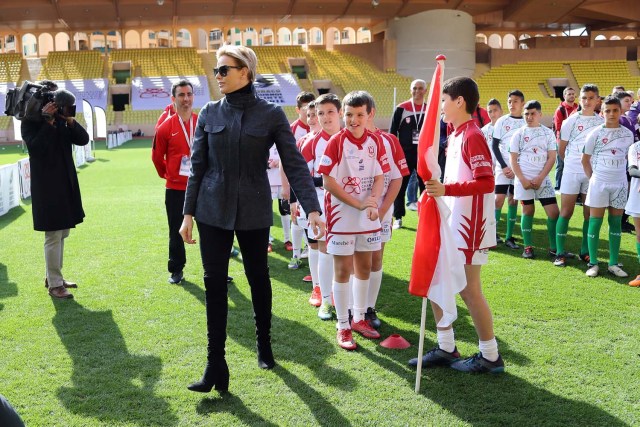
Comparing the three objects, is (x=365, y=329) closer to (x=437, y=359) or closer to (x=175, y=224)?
(x=437, y=359)

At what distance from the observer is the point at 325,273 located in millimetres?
5039

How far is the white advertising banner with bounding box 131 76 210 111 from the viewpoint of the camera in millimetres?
35594

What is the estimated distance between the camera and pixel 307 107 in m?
6.43

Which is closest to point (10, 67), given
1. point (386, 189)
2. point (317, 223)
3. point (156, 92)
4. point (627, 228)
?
point (156, 92)

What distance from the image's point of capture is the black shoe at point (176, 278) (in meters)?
6.18

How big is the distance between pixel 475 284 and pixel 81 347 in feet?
9.09

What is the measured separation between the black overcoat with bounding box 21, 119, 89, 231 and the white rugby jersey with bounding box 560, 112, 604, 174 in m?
5.10

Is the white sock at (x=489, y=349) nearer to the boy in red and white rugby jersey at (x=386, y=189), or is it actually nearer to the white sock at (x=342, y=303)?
the white sock at (x=342, y=303)

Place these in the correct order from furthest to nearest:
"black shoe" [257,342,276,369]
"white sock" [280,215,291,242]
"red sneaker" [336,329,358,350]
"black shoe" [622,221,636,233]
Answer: "black shoe" [622,221,636,233] < "white sock" [280,215,291,242] < "red sneaker" [336,329,358,350] < "black shoe" [257,342,276,369]

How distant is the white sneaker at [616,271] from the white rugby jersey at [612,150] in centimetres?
85

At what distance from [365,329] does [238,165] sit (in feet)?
5.77

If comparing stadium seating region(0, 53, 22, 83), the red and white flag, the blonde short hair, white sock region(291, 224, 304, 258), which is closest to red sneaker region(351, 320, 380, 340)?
the red and white flag

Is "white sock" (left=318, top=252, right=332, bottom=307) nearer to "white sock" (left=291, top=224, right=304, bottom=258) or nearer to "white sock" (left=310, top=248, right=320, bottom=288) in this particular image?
"white sock" (left=310, top=248, right=320, bottom=288)

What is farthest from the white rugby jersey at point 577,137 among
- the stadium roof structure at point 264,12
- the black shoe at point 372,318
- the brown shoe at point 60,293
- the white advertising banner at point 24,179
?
the stadium roof structure at point 264,12
